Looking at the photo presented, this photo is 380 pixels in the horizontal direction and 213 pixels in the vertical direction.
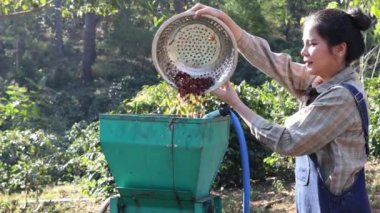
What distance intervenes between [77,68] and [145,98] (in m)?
20.0

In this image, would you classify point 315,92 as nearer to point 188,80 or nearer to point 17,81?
point 188,80

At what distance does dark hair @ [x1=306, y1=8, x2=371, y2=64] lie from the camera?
252cm

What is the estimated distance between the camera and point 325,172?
252 cm

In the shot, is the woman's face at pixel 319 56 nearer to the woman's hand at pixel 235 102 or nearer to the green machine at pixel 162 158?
the woman's hand at pixel 235 102

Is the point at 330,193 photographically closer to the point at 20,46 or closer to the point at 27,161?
the point at 27,161

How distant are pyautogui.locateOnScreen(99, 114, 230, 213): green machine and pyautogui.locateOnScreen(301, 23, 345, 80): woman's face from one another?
43 cm

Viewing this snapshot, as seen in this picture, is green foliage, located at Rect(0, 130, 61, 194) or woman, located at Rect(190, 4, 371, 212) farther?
green foliage, located at Rect(0, 130, 61, 194)

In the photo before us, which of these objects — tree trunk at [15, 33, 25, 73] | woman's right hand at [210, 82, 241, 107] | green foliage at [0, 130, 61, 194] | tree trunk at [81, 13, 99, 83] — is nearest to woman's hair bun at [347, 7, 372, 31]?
woman's right hand at [210, 82, 241, 107]

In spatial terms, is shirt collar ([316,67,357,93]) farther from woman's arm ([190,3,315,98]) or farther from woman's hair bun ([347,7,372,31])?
woman's arm ([190,3,315,98])

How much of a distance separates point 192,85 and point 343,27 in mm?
642

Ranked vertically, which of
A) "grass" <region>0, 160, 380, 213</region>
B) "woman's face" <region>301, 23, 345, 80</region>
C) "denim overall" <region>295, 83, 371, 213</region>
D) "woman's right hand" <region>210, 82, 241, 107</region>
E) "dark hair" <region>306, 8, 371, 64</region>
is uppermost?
"dark hair" <region>306, 8, 371, 64</region>

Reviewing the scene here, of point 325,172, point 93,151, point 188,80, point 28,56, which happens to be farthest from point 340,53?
point 28,56

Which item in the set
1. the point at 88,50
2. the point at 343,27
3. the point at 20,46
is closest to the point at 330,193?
the point at 343,27

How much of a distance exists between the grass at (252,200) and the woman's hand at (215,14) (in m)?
3.50
